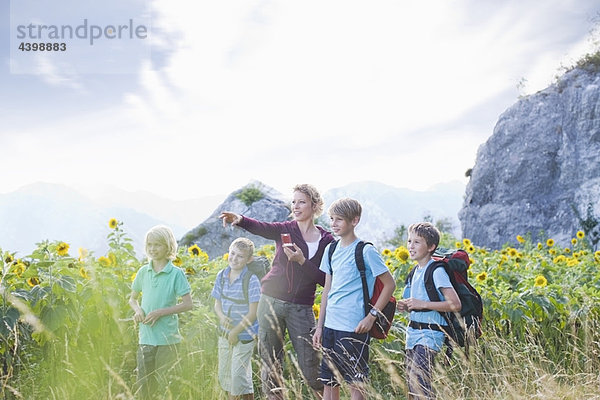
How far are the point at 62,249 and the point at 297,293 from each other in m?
2.03

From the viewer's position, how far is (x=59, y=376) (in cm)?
396

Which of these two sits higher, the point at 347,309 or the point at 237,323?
the point at 347,309

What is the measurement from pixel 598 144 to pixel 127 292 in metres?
13.2

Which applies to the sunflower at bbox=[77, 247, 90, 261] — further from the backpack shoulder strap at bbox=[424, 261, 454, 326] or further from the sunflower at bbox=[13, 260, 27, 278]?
the backpack shoulder strap at bbox=[424, 261, 454, 326]

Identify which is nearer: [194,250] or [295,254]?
[295,254]

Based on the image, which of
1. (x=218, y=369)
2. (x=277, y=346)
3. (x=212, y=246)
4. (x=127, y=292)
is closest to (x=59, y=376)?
(x=127, y=292)

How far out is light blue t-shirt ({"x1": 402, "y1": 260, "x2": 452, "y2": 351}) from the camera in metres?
3.27

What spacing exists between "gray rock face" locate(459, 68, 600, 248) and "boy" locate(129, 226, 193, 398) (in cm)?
1161

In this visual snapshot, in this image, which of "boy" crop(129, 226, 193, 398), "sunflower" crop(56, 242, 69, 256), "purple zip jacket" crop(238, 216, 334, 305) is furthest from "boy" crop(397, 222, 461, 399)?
"sunflower" crop(56, 242, 69, 256)

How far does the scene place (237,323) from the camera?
3744 mm

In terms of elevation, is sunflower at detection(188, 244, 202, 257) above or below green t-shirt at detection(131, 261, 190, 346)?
above

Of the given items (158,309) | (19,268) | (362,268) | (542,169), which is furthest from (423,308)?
(542,169)

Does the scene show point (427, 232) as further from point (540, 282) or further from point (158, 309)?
point (540, 282)

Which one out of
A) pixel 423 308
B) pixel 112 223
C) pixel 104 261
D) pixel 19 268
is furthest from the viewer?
pixel 112 223
